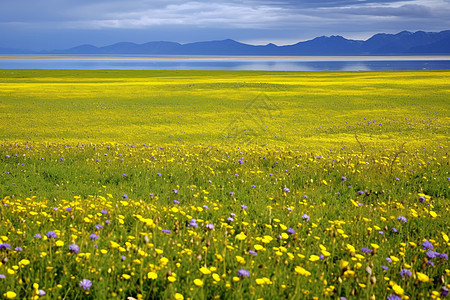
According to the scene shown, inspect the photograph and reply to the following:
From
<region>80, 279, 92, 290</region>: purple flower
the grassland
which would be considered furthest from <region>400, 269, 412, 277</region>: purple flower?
<region>80, 279, 92, 290</region>: purple flower

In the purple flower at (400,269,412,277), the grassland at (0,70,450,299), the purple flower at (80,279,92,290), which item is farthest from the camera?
the purple flower at (400,269,412,277)

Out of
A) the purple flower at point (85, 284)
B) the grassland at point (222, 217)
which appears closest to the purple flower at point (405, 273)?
the grassland at point (222, 217)

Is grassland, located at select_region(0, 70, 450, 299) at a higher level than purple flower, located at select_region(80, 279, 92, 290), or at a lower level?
lower

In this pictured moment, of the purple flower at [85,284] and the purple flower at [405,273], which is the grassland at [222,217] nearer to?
the purple flower at [405,273]

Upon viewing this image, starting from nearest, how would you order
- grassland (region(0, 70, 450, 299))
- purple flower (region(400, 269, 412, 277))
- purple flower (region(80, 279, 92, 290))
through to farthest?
purple flower (region(80, 279, 92, 290))
grassland (region(0, 70, 450, 299))
purple flower (region(400, 269, 412, 277))

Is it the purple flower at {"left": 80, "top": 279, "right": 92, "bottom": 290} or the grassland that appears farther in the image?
the grassland

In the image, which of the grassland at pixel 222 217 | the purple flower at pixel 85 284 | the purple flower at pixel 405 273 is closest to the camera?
the purple flower at pixel 85 284

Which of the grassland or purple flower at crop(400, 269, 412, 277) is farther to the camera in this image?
purple flower at crop(400, 269, 412, 277)

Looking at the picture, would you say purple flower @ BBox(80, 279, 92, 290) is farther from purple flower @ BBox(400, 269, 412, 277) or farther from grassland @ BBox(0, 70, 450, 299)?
purple flower @ BBox(400, 269, 412, 277)

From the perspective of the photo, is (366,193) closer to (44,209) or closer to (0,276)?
(44,209)

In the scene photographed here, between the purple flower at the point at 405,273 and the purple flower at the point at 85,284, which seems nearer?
the purple flower at the point at 85,284

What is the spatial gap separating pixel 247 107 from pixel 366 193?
22.3 meters

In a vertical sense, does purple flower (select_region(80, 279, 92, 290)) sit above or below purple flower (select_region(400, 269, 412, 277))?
above

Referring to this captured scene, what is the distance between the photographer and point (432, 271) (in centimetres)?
400
